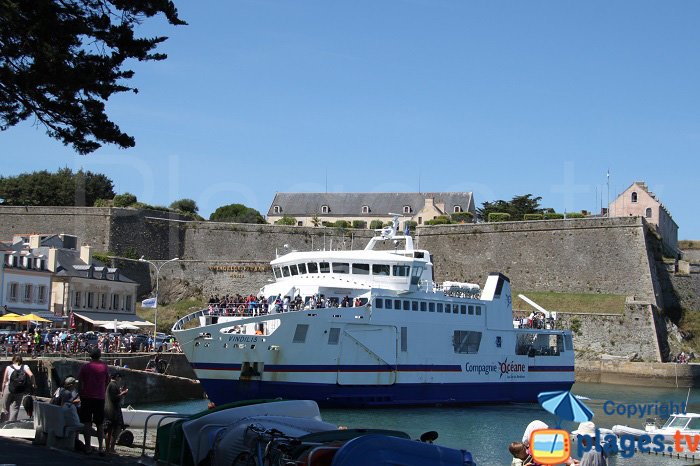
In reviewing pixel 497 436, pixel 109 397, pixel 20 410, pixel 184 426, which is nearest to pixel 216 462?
pixel 184 426

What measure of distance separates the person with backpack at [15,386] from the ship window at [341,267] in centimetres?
1735

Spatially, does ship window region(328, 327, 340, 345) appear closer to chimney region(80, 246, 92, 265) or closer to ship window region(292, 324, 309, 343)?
ship window region(292, 324, 309, 343)

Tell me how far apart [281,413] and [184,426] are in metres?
1.29

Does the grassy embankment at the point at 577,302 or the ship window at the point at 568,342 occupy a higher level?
the grassy embankment at the point at 577,302

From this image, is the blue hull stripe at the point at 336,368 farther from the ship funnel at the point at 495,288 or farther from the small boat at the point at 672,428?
the small boat at the point at 672,428

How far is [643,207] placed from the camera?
68125 mm

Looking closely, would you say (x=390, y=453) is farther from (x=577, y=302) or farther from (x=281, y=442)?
(x=577, y=302)

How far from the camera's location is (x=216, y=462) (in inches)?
409

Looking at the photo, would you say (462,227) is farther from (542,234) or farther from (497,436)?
(497,436)

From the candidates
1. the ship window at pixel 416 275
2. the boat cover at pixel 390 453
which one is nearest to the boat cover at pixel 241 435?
the boat cover at pixel 390 453

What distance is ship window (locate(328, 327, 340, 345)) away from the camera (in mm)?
28844

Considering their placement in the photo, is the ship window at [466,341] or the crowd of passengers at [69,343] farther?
the ship window at [466,341]

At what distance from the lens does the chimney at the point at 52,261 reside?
46.7m

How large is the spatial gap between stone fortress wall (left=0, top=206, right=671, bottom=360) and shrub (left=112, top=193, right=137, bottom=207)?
5.72 meters
